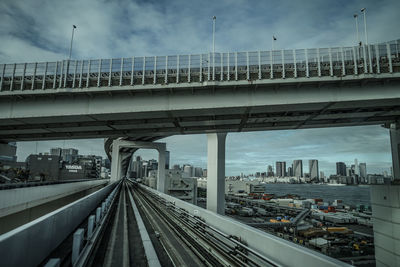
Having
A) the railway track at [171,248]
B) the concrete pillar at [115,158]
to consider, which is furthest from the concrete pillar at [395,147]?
the concrete pillar at [115,158]

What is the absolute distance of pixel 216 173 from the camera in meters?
25.4

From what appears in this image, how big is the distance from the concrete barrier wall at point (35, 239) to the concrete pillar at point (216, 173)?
60.4 ft

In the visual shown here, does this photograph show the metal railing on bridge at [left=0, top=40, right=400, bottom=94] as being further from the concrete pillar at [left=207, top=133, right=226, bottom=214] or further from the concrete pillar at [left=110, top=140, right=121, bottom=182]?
the concrete pillar at [left=110, top=140, right=121, bottom=182]

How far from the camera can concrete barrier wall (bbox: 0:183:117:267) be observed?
3726 mm

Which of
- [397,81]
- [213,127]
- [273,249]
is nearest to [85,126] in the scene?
[213,127]

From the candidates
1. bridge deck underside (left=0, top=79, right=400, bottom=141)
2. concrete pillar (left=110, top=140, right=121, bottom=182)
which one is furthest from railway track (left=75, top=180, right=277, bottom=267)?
concrete pillar (left=110, top=140, right=121, bottom=182)

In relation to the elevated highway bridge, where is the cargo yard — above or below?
below

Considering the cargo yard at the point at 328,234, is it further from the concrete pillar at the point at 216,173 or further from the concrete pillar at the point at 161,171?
the concrete pillar at the point at 161,171

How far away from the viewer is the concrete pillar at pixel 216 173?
83.7ft

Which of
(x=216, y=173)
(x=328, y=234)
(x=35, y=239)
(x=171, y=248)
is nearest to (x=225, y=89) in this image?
(x=216, y=173)

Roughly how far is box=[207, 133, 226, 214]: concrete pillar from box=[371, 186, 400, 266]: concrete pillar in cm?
1460

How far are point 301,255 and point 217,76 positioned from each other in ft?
51.0

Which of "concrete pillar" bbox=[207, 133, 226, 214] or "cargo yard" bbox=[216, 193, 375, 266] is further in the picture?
"cargo yard" bbox=[216, 193, 375, 266]

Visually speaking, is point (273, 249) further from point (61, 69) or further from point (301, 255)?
point (61, 69)
